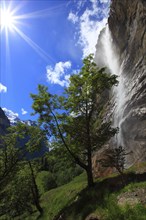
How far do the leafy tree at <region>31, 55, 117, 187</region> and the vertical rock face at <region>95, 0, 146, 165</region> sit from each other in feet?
15.8

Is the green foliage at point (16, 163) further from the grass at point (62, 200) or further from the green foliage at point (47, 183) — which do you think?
the green foliage at point (47, 183)

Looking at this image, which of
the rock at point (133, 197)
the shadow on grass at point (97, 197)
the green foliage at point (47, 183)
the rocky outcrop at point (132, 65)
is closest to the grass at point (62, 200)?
the shadow on grass at point (97, 197)

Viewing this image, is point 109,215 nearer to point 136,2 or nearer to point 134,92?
point 134,92

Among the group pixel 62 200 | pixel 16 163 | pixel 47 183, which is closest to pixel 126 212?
pixel 16 163

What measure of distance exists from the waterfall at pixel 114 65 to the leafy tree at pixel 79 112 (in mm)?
8157

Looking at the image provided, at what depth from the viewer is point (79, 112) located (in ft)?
85.0

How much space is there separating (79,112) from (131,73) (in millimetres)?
20185

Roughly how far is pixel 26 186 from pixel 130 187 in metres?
26.0

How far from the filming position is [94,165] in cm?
3872

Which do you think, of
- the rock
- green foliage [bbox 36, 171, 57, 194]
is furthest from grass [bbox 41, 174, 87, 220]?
green foliage [bbox 36, 171, 57, 194]

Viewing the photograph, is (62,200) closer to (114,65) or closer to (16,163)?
(16,163)

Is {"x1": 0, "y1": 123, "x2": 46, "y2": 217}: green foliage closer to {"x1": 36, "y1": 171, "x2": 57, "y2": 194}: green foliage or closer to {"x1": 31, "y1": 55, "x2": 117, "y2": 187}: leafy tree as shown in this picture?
{"x1": 31, "y1": 55, "x2": 117, "y2": 187}: leafy tree

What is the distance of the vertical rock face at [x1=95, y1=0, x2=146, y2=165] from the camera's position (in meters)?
33.4

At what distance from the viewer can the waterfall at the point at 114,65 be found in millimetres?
39897
